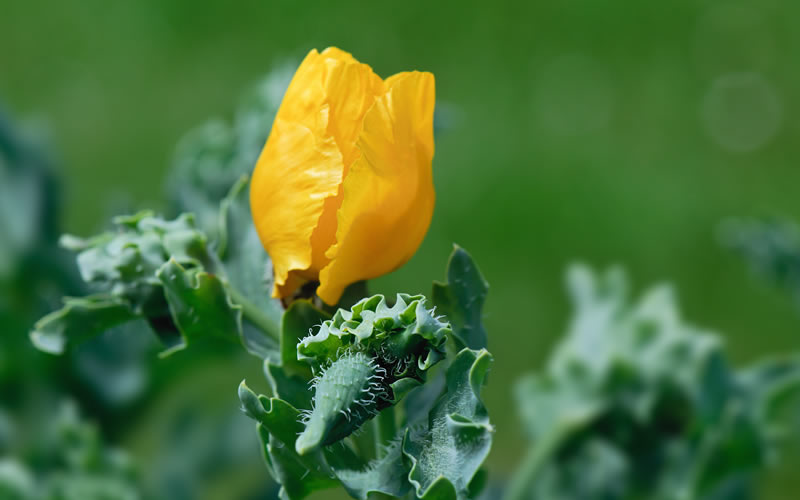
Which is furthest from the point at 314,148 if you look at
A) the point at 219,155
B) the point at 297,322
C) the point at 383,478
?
the point at 219,155

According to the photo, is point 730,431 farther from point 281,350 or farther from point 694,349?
point 281,350

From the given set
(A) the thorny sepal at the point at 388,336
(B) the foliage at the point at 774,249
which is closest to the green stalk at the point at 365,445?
(A) the thorny sepal at the point at 388,336

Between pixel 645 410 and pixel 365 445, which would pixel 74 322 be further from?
pixel 645 410

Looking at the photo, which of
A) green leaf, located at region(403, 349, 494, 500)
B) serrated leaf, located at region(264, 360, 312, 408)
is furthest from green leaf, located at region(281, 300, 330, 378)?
green leaf, located at region(403, 349, 494, 500)

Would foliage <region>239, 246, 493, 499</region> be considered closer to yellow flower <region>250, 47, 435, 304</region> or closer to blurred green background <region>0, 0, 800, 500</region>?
yellow flower <region>250, 47, 435, 304</region>

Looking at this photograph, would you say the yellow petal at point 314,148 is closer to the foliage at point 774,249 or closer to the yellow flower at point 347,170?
the yellow flower at point 347,170

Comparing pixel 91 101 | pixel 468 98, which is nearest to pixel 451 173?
pixel 468 98
